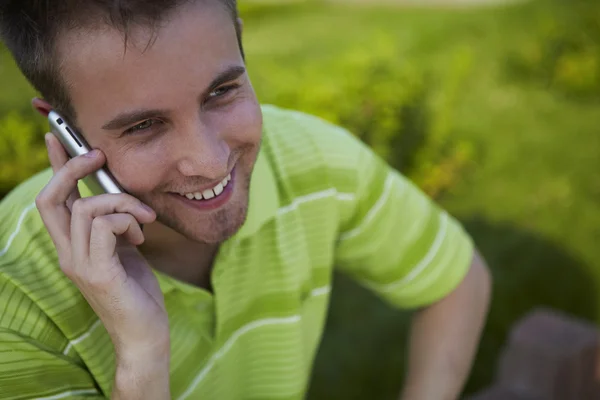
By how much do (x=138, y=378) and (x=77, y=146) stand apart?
627 mm

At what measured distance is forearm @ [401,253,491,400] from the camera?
2.52 m

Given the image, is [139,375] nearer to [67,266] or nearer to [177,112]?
[67,266]

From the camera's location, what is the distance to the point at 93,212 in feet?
6.00

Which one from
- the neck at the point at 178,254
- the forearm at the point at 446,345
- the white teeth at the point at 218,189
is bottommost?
the forearm at the point at 446,345

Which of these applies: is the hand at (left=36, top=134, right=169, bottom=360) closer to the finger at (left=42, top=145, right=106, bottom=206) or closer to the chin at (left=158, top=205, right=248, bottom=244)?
the finger at (left=42, top=145, right=106, bottom=206)

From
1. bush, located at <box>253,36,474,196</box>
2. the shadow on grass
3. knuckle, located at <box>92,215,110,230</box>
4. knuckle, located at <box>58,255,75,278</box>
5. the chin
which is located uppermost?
knuckle, located at <box>92,215,110,230</box>

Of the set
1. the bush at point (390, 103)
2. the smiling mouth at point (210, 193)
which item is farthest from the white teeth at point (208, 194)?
the bush at point (390, 103)

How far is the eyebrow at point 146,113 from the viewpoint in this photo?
1.78 meters

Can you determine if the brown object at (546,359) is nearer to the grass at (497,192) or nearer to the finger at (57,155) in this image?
the grass at (497,192)

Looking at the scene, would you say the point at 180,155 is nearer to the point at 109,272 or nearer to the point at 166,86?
the point at 166,86

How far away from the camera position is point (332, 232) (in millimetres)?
2355

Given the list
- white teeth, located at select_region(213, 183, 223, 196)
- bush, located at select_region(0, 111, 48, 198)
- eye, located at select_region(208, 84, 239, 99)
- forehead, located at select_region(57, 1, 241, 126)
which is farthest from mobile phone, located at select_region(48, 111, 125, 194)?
bush, located at select_region(0, 111, 48, 198)

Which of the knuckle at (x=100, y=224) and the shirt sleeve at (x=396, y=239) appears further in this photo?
the shirt sleeve at (x=396, y=239)

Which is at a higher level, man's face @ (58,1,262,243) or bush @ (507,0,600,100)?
man's face @ (58,1,262,243)
